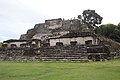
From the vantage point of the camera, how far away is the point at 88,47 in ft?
71.8

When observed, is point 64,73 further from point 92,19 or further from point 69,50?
point 92,19

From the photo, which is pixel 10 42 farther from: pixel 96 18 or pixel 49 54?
pixel 96 18

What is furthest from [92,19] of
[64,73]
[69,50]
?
[64,73]

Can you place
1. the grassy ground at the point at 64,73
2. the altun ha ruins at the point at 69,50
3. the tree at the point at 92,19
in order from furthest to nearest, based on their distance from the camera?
the tree at the point at 92,19 → the altun ha ruins at the point at 69,50 → the grassy ground at the point at 64,73

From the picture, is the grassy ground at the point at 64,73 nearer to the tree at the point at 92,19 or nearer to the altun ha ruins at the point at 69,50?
the altun ha ruins at the point at 69,50

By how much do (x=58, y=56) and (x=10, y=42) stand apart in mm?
14022

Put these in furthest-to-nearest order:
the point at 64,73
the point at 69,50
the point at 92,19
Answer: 1. the point at 92,19
2. the point at 69,50
3. the point at 64,73

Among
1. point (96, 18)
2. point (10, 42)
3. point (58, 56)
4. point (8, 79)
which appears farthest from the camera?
point (96, 18)

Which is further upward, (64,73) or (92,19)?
(92,19)

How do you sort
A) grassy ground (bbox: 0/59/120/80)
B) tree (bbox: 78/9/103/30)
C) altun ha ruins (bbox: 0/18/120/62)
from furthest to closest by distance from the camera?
tree (bbox: 78/9/103/30) → altun ha ruins (bbox: 0/18/120/62) → grassy ground (bbox: 0/59/120/80)

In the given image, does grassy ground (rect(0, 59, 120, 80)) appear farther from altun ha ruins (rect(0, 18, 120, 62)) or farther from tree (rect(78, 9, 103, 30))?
tree (rect(78, 9, 103, 30))

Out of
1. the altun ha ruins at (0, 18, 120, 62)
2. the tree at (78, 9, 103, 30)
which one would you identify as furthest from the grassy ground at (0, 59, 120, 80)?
the tree at (78, 9, 103, 30)

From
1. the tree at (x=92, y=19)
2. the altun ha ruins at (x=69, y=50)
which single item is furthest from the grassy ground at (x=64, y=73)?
the tree at (x=92, y=19)

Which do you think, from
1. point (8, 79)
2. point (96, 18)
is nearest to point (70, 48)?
point (8, 79)
